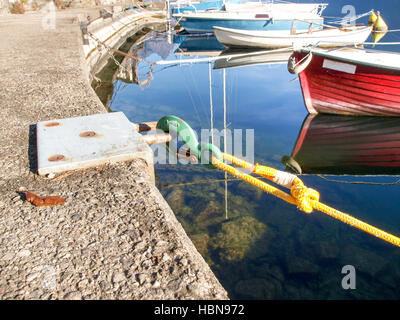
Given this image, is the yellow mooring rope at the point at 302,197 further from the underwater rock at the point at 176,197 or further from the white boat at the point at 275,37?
the white boat at the point at 275,37

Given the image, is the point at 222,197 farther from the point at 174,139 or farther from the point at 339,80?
the point at 339,80

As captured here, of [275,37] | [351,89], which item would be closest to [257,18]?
[275,37]

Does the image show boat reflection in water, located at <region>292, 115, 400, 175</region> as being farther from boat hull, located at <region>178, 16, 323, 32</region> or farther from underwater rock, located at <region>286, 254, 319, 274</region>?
boat hull, located at <region>178, 16, 323, 32</region>

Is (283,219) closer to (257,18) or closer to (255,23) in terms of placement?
(255,23)

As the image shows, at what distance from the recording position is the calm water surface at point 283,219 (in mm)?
3705

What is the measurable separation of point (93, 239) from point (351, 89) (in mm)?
8109

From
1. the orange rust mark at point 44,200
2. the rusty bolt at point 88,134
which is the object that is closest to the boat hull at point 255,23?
the rusty bolt at point 88,134

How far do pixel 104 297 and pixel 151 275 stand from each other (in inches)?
9.3

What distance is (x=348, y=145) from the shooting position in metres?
7.55

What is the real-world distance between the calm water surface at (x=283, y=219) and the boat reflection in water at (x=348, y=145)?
42 mm

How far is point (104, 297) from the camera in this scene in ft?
4.92

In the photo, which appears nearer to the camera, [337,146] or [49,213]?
[49,213]
